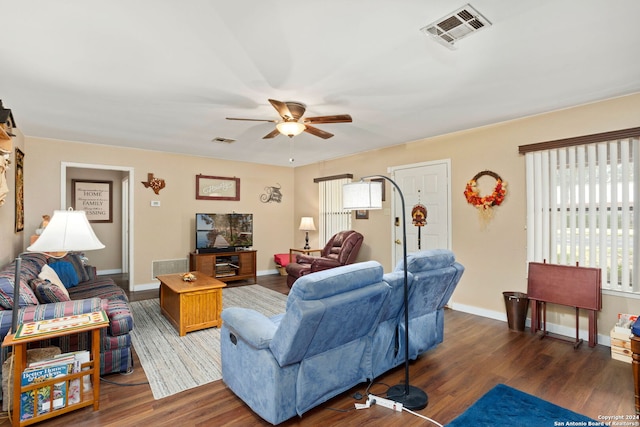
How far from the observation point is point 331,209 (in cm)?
647

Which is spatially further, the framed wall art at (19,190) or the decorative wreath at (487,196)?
the framed wall art at (19,190)

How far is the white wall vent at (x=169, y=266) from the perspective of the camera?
18.8ft

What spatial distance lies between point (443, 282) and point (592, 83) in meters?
2.20

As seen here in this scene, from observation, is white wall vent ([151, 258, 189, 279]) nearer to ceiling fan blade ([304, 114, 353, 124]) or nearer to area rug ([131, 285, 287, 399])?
area rug ([131, 285, 287, 399])

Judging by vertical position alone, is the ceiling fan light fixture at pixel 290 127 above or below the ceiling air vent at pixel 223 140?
below

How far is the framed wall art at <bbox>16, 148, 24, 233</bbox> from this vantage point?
4.09 m

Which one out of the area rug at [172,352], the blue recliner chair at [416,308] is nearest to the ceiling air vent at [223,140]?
the area rug at [172,352]

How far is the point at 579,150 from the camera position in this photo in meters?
3.38

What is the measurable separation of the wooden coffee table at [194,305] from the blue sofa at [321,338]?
1.24 meters

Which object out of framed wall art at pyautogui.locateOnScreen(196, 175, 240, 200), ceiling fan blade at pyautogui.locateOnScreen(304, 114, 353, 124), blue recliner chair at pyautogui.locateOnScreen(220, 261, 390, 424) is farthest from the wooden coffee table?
framed wall art at pyautogui.locateOnScreen(196, 175, 240, 200)

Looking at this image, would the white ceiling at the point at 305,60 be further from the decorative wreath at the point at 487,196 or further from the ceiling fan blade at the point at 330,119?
the decorative wreath at the point at 487,196

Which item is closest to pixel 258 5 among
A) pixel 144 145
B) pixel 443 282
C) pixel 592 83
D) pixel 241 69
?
pixel 241 69

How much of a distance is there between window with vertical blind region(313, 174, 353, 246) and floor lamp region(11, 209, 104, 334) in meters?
4.52

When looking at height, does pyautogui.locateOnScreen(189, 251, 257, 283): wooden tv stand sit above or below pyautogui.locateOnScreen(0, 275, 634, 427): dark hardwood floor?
above
